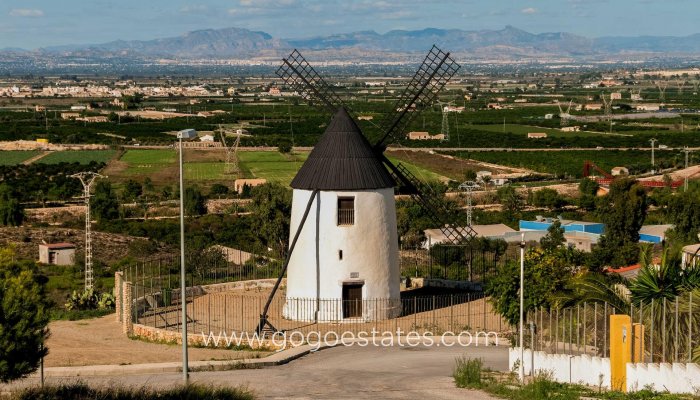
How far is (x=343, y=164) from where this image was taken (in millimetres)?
30188

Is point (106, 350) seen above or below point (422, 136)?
below

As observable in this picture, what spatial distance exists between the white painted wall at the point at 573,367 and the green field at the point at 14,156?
302ft

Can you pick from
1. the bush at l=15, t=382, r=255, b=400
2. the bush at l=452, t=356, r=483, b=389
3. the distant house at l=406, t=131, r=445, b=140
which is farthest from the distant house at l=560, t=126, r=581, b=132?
the bush at l=15, t=382, r=255, b=400

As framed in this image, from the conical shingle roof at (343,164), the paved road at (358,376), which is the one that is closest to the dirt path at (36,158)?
the conical shingle roof at (343,164)

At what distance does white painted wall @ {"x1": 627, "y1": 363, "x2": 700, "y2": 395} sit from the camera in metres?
18.6

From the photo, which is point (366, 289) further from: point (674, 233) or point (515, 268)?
point (674, 233)

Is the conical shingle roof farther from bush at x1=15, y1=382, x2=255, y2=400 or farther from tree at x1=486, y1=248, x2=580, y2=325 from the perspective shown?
bush at x1=15, y1=382, x2=255, y2=400

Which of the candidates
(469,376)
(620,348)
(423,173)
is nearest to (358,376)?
(469,376)

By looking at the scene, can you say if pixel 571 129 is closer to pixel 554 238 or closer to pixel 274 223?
pixel 554 238

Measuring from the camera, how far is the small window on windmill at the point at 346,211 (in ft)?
98.3

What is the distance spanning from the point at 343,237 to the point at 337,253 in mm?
434

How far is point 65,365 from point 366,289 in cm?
843

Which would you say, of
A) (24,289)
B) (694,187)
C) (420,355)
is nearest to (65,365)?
(24,289)

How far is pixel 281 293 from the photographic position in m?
33.8
